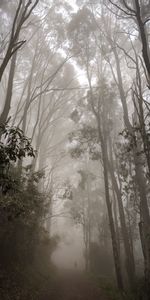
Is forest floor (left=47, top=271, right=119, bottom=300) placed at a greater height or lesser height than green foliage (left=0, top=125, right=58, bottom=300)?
lesser

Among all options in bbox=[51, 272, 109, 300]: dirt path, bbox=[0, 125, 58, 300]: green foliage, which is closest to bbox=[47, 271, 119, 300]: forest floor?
bbox=[51, 272, 109, 300]: dirt path

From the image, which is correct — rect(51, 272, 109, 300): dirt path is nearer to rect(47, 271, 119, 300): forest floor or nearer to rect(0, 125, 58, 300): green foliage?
rect(47, 271, 119, 300): forest floor

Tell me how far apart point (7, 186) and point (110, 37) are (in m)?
15.3

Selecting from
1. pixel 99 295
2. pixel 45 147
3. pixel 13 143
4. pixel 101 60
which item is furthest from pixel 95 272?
pixel 13 143

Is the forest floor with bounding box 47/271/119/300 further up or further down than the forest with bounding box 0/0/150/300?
further down

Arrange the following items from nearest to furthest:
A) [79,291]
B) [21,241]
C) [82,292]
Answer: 1. [82,292]
2. [79,291]
3. [21,241]

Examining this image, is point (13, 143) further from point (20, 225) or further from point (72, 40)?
point (72, 40)

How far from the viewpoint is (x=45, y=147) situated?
23.2m

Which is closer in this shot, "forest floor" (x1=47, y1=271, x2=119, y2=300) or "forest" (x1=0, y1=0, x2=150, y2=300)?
"forest" (x1=0, y1=0, x2=150, y2=300)

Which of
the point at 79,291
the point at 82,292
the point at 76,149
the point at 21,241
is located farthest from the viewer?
the point at 76,149

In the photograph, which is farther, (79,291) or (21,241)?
(21,241)

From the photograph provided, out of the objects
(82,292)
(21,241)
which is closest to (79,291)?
(82,292)

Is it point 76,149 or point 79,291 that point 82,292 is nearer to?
point 79,291

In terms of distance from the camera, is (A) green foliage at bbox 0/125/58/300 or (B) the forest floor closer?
(A) green foliage at bbox 0/125/58/300
